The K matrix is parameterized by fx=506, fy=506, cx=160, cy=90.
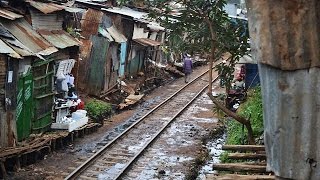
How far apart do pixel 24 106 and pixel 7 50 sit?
2.62 metres

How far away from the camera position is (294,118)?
4.95 meters

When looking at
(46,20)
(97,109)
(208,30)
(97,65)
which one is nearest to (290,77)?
(208,30)

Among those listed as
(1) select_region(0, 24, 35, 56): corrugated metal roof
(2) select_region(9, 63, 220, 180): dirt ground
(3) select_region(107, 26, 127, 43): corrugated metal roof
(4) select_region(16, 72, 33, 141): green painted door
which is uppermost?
(3) select_region(107, 26, 127, 43): corrugated metal roof

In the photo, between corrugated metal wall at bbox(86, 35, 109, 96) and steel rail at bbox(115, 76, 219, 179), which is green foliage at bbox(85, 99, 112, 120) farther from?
steel rail at bbox(115, 76, 219, 179)

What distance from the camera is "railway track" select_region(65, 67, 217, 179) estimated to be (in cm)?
1382

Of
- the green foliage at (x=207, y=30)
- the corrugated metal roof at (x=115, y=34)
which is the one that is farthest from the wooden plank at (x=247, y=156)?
the corrugated metal roof at (x=115, y=34)

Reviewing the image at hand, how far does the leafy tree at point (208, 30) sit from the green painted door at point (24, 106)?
5203 mm

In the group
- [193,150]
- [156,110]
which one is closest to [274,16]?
[193,150]

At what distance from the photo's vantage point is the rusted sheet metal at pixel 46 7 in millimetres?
16862

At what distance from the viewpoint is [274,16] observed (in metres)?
4.80

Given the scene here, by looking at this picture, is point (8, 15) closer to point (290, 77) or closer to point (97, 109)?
point (97, 109)

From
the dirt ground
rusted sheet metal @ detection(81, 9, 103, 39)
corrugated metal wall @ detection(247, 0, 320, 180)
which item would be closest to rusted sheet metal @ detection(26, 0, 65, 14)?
the dirt ground

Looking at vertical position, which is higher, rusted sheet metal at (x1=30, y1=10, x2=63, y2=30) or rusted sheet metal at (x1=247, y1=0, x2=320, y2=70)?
rusted sheet metal at (x1=30, y1=10, x2=63, y2=30)

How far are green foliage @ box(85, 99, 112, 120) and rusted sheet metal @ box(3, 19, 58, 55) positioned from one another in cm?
445
